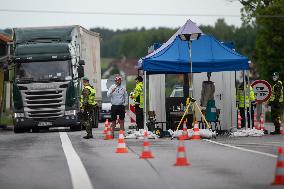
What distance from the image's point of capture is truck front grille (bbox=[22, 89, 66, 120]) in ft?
108

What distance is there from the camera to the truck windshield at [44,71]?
3269 centimetres

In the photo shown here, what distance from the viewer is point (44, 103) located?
3328 cm

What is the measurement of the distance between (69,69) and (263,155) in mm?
16901

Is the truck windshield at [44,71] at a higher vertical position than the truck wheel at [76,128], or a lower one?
higher

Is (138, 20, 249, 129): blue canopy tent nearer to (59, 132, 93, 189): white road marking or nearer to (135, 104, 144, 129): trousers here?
(135, 104, 144, 129): trousers

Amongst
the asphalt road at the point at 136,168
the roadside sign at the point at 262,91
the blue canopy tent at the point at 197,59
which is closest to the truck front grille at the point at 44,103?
the blue canopy tent at the point at 197,59

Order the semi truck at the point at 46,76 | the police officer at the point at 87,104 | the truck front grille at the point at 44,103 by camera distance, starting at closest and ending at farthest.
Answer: the police officer at the point at 87,104 → the semi truck at the point at 46,76 → the truck front grille at the point at 44,103

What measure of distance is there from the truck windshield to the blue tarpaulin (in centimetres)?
714

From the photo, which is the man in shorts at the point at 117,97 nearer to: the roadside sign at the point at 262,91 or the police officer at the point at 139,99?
the police officer at the point at 139,99

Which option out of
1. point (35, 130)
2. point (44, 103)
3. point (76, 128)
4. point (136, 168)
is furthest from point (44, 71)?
point (136, 168)

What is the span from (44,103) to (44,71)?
4.49 ft

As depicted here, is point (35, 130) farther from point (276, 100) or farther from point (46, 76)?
point (276, 100)

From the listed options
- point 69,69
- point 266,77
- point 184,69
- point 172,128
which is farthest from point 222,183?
point 266,77

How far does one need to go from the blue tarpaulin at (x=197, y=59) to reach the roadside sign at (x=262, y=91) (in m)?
2.76
